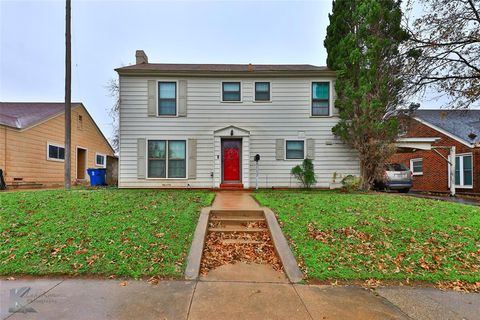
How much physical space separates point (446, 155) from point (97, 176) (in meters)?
18.5

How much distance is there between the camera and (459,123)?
15734mm

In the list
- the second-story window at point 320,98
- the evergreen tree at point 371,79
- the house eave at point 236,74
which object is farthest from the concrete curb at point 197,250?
the second-story window at point 320,98

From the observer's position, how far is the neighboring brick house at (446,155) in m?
13.7

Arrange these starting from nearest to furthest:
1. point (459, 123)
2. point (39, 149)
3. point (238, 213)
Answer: point (238, 213), point (39, 149), point (459, 123)

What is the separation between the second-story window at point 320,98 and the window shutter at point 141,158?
7.45 m

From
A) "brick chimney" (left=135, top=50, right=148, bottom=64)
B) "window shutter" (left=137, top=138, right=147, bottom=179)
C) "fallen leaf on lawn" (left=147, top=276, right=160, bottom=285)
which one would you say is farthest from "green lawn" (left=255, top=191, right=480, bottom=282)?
"brick chimney" (left=135, top=50, right=148, bottom=64)

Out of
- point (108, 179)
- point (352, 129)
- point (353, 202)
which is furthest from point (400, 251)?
point (108, 179)

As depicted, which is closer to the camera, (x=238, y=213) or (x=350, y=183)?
(x=238, y=213)

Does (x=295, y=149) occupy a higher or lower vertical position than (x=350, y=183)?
higher

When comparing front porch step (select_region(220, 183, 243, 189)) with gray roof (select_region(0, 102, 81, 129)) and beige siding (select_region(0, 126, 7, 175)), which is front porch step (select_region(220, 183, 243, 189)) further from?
gray roof (select_region(0, 102, 81, 129))

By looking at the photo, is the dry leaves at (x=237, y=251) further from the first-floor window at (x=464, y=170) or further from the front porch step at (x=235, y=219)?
the first-floor window at (x=464, y=170)

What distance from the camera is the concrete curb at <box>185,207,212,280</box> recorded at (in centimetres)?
373

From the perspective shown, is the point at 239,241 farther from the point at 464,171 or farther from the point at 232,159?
the point at 464,171

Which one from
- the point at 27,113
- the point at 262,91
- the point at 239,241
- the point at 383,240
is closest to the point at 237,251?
the point at 239,241
